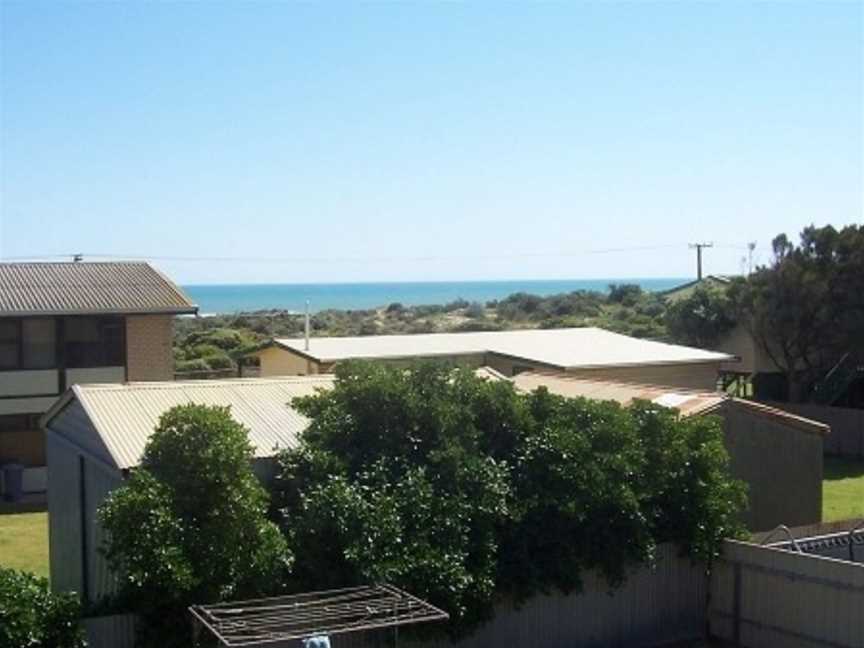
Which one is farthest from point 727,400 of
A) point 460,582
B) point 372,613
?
point 372,613

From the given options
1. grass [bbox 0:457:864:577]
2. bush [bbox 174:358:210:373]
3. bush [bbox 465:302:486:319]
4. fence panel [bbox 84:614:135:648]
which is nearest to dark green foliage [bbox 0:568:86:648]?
fence panel [bbox 84:614:135:648]

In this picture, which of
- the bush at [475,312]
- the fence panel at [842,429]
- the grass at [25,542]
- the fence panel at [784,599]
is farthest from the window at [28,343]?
the bush at [475,312]

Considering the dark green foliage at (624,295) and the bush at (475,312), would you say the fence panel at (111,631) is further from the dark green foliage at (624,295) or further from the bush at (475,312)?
the bush at (475,312)

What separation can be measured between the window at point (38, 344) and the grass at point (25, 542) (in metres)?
4.65

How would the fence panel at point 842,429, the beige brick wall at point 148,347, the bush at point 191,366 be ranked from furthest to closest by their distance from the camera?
the bush at point 191,366
the fence panel at point 842,429
the beige brick wall at point 148,347

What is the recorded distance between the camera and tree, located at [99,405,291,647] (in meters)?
13.1

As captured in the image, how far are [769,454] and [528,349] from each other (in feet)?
42.6

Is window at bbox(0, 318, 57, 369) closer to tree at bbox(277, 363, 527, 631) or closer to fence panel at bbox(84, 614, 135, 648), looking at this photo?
tree at bbox(277, 363, 527, 631)

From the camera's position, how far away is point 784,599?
15.9 meters

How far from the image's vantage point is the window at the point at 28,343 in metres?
31.4

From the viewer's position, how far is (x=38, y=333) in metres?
31.8

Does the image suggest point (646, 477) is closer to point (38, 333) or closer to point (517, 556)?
point (517, 556)

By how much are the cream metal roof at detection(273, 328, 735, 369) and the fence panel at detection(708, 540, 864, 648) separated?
13.3m

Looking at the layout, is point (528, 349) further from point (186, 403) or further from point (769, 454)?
point (186, 403)
